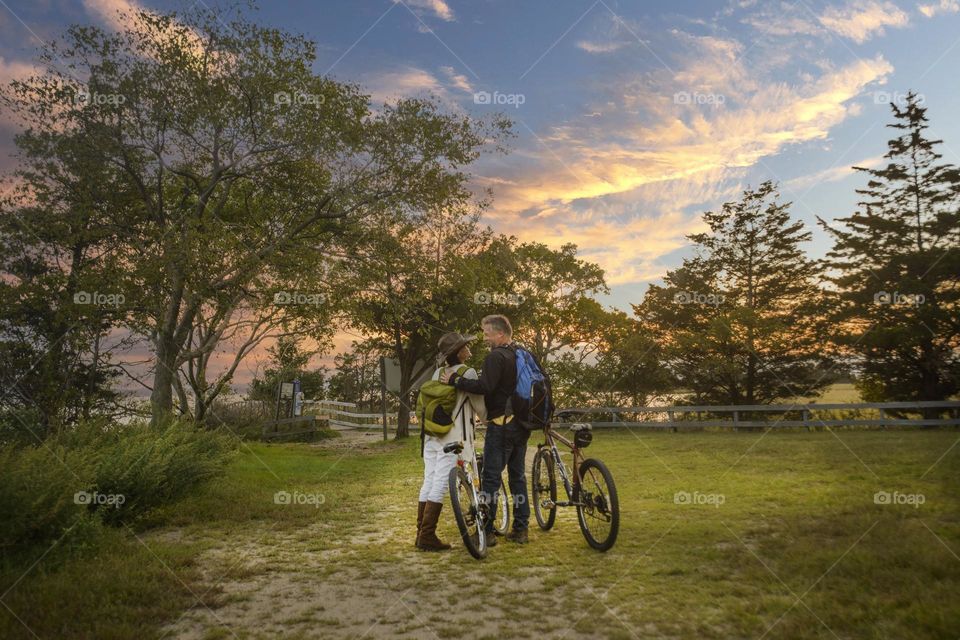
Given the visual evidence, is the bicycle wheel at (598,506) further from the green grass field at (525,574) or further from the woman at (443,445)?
the woman at (443,445)

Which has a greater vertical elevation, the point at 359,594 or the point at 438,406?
the point at 438,406

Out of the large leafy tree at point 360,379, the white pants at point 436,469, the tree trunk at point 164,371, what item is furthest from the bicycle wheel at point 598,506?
the large leafy tree at point 360,379

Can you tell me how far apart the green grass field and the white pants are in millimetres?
595

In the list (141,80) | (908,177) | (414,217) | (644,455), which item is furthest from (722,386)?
(141,80)

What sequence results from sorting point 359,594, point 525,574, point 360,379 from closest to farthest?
1. point 359,594
2. point 525,574
3. point 360,379

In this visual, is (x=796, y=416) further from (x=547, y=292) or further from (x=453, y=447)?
(x=453, y=447)

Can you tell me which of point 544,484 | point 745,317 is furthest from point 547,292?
point 544,484

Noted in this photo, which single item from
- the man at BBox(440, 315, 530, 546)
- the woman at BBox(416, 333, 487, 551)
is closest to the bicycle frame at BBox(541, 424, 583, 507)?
the man at BBox(440, 315, 530, 546)

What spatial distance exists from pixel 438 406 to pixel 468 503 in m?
0.97

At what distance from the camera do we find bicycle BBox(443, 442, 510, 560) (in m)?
5.81

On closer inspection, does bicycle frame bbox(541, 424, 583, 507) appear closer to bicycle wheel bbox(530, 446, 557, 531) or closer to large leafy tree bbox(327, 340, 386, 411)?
bicycle wheel bbox(530, 446, 557, 531)

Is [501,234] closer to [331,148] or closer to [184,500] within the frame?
[331,148]

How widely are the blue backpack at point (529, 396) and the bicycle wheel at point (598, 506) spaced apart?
639 mm

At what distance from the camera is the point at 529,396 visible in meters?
6.37
